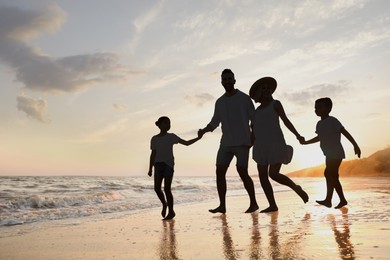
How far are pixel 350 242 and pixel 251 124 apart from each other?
3.60m

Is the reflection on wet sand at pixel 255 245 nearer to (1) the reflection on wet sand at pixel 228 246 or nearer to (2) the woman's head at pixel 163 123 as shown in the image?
(1) the reflection on wet sand at pixel 228 246

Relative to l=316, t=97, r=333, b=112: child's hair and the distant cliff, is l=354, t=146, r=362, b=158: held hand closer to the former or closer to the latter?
l=316, t=97, r=333, b=112: child's hair

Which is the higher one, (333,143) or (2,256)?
(333,143)

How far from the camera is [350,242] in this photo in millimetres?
3303

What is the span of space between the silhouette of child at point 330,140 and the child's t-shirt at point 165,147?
2.34m

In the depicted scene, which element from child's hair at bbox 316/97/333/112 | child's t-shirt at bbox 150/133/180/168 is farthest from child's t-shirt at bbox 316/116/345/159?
child's t-shirt at bbox 150/133/180/168

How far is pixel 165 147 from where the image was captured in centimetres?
725

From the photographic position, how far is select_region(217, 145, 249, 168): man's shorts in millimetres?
6613

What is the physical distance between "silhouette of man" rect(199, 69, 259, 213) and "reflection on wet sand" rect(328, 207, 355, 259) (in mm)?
1808

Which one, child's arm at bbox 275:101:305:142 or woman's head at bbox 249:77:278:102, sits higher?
woman's head at bbox 249:77:278:102

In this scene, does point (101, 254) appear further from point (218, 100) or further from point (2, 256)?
point (218, 100)

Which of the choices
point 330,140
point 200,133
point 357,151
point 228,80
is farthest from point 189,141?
point 357,151

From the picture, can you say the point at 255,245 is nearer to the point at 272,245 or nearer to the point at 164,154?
the point at 272,245

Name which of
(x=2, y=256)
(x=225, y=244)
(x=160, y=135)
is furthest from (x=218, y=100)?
(x=2, y=256)
